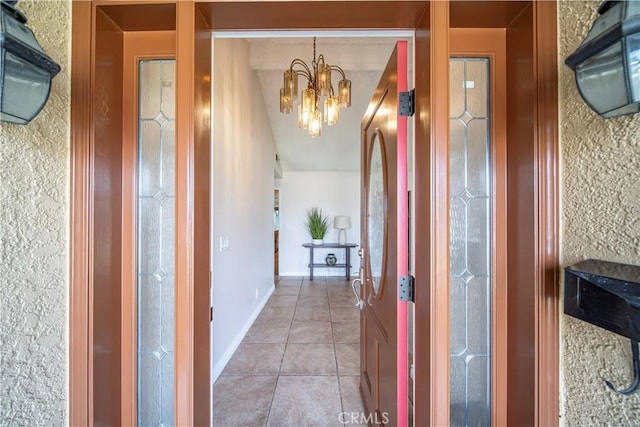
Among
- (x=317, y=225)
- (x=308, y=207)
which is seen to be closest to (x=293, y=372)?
(x=317, y=225)

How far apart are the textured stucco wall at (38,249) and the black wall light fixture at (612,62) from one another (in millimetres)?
1523

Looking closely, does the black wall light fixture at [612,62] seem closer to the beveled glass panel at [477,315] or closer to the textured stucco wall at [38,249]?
the beveled glass panel at [477,315]

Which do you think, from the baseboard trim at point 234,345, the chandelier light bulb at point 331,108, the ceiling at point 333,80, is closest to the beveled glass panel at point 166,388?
the baseboard trim at point 234,345

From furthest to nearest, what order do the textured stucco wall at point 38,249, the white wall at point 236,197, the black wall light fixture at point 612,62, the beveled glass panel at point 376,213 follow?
the white wall at point 236,197
the beveled glass panel at point 376,213
the textured stucco wall at point 38,249
the black wall light fixture at point 612,62

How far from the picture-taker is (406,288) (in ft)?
3.78

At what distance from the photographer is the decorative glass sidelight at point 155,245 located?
3.85 ft

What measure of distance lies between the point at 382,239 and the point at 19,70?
1.42 meters

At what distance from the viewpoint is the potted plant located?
6.47m

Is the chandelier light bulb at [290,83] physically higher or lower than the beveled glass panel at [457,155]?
higher

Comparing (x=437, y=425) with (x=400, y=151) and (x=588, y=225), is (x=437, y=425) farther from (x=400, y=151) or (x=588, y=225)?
(x=400, y=151)

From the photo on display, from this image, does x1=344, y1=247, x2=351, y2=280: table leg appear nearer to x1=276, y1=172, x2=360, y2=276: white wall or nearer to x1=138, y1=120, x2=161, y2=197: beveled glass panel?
x1=276, y1=172, x2=360, y2=276: white wall

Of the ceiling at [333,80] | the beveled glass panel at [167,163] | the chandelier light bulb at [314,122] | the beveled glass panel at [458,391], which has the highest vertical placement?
the ceiling at [333,80]

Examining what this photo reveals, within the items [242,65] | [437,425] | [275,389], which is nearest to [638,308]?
[437,425]

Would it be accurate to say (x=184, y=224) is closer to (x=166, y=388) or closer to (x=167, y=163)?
(x=167, y=163)
